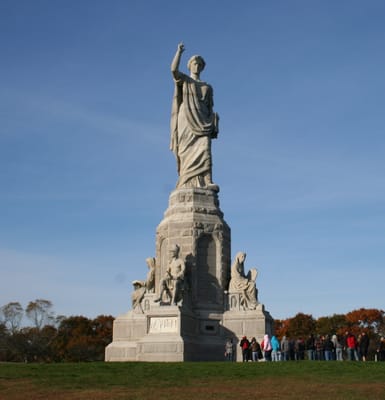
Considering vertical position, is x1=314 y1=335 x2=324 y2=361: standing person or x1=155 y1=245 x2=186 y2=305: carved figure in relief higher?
x1=155 y1=245 x2=186 y2=305: carved figure in relief

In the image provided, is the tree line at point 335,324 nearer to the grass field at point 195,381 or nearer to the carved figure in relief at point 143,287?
the carved figure in relief at point 143,287

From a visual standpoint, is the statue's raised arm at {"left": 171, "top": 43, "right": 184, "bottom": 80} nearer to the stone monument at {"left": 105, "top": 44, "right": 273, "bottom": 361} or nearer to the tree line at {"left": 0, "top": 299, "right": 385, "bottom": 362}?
the stone monument at {"left": 105, "top": 44, "right": 273, "bottom": 361}

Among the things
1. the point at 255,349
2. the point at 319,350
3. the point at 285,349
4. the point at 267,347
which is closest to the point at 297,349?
the point at 285,349

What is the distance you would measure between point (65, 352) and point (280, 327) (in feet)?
83.0

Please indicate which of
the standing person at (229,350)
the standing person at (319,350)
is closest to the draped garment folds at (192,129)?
the standing person at (229,350)

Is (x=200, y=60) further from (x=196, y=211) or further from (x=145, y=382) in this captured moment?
(x=145, y=382)

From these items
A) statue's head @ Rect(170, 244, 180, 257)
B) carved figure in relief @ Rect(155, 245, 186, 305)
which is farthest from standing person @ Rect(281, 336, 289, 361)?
statue's head @ Rect(170, 244, 180, 257)

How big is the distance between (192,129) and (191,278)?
807 centimetres

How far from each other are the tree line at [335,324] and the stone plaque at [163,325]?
4412cm

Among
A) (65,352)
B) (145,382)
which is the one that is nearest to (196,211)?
(145,382)

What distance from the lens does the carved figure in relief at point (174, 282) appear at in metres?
28.1

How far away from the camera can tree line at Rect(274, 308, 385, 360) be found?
70.5 meters

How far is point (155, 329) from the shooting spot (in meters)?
27.5

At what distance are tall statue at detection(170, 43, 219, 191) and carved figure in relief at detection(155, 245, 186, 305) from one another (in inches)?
211
